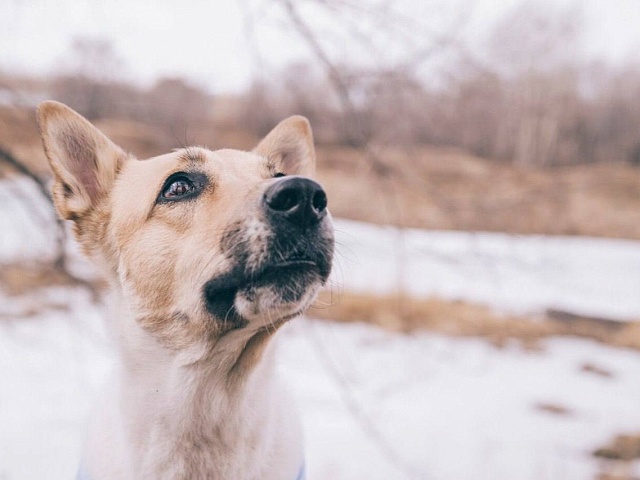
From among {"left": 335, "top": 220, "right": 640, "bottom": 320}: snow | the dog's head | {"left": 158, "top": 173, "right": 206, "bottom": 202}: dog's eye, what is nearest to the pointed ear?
the dog's head

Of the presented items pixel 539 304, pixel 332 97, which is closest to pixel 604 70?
pixel 539 304

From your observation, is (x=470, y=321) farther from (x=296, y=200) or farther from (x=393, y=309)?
(x=296, y=200)

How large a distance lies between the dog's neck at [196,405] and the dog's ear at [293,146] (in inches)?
36.0

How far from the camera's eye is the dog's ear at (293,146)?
2.32 m

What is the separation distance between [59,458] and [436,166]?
11.9 m

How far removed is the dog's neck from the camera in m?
1.79

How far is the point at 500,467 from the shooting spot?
152 inches

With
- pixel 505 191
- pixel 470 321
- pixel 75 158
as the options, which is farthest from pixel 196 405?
pixel 505 191

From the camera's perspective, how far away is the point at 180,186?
1.95 metres

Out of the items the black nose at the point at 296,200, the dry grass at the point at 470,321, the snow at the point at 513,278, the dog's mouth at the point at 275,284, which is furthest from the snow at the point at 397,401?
the black nose at the point at 296,200

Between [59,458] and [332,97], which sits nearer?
[59,458]

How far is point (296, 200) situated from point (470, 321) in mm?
6290

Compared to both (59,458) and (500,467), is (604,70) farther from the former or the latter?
(59,458)

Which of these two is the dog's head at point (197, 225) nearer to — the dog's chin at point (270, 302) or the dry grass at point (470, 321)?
the dog's chin at point (270, 302)
